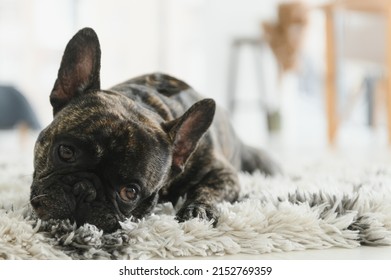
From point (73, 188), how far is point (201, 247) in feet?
1.01

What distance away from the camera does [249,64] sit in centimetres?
690

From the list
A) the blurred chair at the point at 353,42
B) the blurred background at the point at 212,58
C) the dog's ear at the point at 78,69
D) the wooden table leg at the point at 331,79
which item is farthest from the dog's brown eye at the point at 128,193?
the blurred background at the point at 212,58

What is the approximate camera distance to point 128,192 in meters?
1.32

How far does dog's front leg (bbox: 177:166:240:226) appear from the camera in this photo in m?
1.40

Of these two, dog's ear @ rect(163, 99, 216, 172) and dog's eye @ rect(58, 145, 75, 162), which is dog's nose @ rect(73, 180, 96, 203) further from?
dog's ear @ rect(163, 99, 216, 172)

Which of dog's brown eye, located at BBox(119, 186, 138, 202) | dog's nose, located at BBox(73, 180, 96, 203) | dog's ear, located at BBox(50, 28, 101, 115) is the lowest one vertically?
dog's brown eye, located at BBox(119, 186, 138, 202)

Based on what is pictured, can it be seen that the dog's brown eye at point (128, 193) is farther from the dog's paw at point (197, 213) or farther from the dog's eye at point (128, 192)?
the dog's paw at point (197, 213)

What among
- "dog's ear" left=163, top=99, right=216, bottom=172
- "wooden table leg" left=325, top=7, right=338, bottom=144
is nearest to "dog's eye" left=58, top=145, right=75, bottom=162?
"dog's ear" left=163, top=99, right=216, bottom=172

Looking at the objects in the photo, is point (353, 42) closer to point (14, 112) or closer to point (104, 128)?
point (14, 112)

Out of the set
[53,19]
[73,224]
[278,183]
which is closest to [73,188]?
[73,224]

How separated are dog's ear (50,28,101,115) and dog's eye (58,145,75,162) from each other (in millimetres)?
179

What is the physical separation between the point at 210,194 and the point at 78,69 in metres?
0.49

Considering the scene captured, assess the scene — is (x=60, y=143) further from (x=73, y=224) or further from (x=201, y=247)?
(x=201, y=247)

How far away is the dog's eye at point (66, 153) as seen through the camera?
130cm
